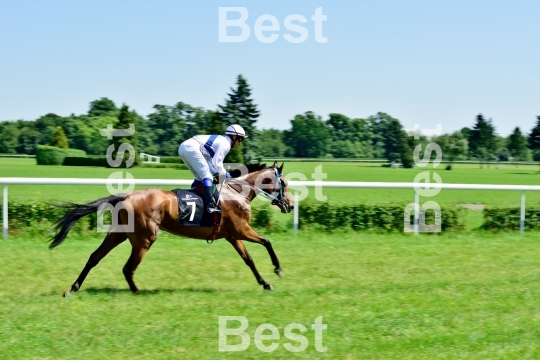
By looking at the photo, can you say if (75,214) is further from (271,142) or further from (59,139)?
(59,139)

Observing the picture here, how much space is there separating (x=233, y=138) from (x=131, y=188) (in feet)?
10.5

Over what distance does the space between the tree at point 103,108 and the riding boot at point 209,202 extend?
2203 inches

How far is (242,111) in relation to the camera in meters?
44.4

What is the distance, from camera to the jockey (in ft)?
20.1

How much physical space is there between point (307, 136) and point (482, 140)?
2369 cm

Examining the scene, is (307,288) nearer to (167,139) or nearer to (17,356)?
(17,356)

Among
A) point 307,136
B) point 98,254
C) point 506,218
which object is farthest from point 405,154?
point 98,254

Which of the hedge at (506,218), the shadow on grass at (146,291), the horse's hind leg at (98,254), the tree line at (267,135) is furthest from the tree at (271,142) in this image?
the horse's hind leg at (98,254)

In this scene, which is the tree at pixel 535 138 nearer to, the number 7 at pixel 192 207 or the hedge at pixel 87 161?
the hedge at pixel 87 161

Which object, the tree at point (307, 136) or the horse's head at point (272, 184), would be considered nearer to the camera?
the horse's head at point (272, 184)

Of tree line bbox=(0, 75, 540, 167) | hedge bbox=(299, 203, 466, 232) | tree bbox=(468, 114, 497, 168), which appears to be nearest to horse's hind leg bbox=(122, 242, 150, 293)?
hedge bbox=(299, 203, 466, 232)

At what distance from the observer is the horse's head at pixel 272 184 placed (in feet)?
22.4

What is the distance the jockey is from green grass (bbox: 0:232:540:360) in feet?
3.12

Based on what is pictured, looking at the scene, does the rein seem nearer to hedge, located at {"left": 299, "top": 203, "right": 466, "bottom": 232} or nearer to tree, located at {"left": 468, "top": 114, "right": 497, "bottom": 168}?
hedge, located at {"left": 299, "top": 203, "right": 466, "bottom": 232}
